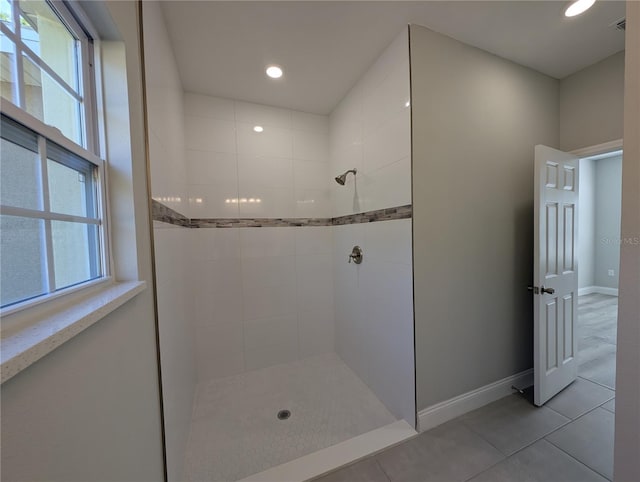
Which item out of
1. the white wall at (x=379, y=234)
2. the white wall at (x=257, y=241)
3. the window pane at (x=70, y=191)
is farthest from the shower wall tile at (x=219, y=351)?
the window pane at (x=70, y=191)

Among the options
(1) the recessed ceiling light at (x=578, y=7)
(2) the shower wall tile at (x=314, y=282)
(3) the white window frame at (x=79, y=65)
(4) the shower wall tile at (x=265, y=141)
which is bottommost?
(2) the shower wall tile at (x=314, y=282)

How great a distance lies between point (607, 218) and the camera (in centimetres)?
404

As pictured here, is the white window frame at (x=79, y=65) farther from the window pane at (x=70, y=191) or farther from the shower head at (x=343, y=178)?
the shower head at (x=343, y=178)

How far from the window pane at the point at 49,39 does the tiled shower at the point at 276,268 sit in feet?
1.03

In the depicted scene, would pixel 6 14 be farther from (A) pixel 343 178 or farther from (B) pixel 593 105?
(B) pixel 593 105

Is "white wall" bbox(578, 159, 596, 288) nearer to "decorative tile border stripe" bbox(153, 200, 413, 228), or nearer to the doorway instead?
the doorway

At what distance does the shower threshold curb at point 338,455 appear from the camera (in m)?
1.30

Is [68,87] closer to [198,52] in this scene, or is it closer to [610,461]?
[198,52]

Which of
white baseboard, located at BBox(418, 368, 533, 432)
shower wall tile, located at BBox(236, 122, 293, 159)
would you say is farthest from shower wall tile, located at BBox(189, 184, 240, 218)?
white baseboard, located at BBox(418, 368, 533, 432)

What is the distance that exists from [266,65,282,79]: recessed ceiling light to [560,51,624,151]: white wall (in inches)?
94.9

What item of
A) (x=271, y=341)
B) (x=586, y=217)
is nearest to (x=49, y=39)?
(x=271, y=341)

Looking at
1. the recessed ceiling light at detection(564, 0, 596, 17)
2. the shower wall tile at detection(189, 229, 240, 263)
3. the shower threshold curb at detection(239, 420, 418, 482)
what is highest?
the recessed ceiling light at detection(564, 0, 596, 17)

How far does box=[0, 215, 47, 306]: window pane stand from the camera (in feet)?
1.59

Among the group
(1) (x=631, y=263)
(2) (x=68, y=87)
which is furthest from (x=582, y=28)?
(2) (x=68, y=87)
